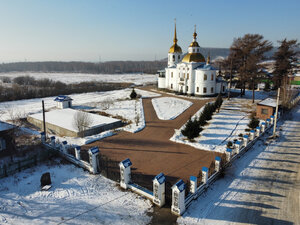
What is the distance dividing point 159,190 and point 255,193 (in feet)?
15.3

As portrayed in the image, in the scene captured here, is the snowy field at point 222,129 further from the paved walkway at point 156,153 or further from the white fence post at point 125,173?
the white fence post at point 125,173

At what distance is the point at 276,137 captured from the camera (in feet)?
52.8

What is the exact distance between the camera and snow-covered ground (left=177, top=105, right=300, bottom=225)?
807 centimetres

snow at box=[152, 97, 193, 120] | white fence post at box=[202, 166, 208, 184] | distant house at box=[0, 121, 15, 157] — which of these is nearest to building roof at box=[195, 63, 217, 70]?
snow at box=[152, 97, 193, 120]

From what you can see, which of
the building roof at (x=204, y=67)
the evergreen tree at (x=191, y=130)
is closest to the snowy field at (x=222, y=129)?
the evergreen tree at (x=191, y=130)

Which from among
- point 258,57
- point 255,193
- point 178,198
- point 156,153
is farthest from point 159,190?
point 258,57

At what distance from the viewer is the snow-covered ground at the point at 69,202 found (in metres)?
7.95

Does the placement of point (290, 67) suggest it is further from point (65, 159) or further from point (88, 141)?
point (65, 159)

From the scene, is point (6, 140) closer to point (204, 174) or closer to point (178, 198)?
point (178, 198)

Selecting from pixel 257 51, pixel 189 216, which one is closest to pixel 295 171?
pixel 189 216

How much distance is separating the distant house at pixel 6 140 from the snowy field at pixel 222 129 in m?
11.7

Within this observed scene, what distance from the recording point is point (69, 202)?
352 inches

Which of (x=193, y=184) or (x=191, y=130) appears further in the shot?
(x=191, y=130)

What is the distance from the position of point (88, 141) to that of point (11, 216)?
8.23m
